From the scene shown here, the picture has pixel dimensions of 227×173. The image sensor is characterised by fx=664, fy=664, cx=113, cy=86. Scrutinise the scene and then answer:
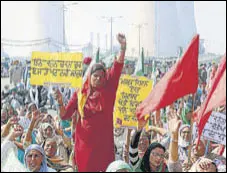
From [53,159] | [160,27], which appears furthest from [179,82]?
[160,27]

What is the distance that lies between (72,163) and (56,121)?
4.87 ft

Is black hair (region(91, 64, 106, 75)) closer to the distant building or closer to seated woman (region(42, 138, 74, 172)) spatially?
seated woman (region(42, 138, 74, 172))

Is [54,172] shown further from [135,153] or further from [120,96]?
[120,96]

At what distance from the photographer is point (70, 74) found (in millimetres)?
6922

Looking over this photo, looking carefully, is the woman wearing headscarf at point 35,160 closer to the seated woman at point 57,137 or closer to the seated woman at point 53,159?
the seated woman at point 53,159

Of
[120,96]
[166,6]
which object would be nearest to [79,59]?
[120,96]

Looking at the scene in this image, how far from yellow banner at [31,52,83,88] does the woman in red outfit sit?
1003 mm

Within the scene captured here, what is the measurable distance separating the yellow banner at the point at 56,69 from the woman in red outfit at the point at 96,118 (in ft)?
3.29

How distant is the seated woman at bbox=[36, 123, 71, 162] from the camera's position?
6.05 meters

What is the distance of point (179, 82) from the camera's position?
17.8ft

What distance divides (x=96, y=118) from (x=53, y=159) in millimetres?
574

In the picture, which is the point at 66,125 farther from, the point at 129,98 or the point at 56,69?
the point at 129,98

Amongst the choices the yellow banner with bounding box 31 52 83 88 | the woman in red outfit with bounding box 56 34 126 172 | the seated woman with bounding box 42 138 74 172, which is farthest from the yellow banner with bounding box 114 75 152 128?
the seated woman with bounding box 42 138 74 172

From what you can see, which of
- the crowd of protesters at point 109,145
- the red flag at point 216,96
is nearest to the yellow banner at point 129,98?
the crowd of protesters at point 109,145
